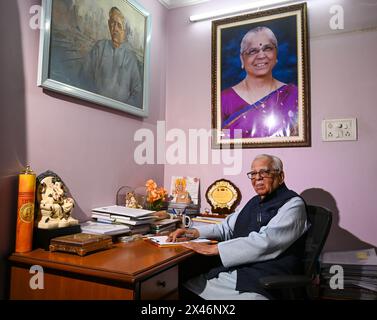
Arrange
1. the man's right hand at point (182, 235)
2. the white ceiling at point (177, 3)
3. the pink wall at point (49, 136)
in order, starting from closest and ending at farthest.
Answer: the pink wall at point (49, 136)
the man's right hand at point (182, 235)
the white ceiling at point (177, 3)

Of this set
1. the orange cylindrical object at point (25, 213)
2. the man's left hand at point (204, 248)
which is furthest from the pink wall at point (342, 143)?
the orange cylindrical object at point (25, 213)

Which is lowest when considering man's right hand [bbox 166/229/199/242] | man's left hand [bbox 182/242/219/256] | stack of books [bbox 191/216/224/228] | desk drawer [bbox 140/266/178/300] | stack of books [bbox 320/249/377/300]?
stack of books [bbox 320/249/377/300]

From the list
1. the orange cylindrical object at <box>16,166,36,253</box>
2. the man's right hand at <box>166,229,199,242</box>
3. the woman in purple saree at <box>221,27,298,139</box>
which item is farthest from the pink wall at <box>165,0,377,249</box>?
Answer: the orange cylindrical object at <box>16,166,36,253</box>

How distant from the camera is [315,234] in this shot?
1.47m

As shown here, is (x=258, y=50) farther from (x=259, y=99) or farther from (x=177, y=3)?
(x=177, y=3)

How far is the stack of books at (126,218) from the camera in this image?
5.67 feet

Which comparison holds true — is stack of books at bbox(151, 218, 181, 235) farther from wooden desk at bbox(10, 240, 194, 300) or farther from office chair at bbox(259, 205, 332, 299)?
office chair at bbox(259, 205, 332, 299)

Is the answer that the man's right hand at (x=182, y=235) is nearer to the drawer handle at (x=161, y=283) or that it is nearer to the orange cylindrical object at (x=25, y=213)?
the drawer handle at (x=161, y=283)

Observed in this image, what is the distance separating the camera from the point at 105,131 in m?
1.95

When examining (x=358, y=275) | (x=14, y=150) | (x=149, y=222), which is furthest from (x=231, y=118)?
(x=14, y=150)

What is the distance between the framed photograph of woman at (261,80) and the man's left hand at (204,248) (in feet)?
3.23

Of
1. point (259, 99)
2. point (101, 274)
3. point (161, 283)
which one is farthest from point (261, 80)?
point (101, 274)

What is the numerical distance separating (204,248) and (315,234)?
54cm

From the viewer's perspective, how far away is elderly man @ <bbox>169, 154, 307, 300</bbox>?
4.68 ft
